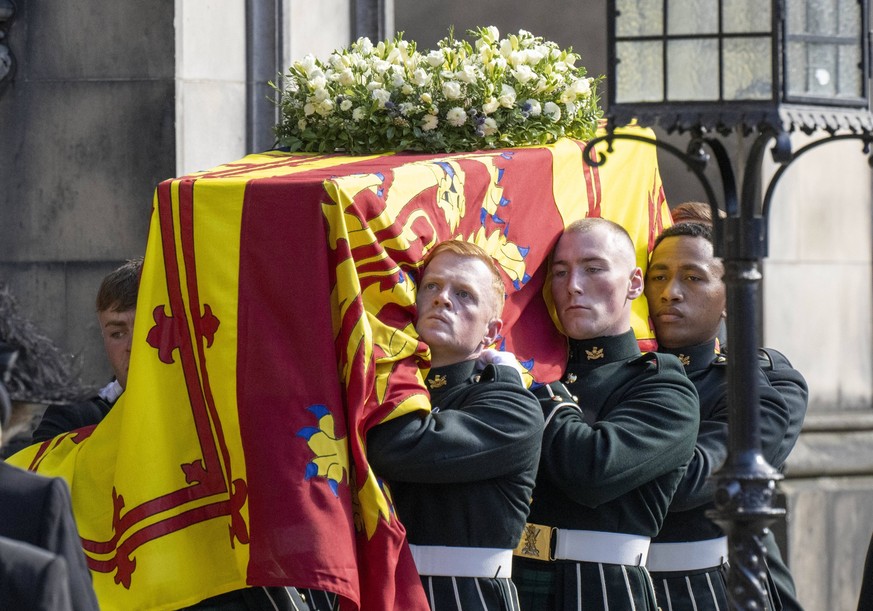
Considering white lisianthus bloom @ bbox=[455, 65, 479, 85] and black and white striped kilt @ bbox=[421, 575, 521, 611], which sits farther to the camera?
white lisianthus bloom @ bbox=[455, 65, 479, 85]

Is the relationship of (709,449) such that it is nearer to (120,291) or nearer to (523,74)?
(523,74)

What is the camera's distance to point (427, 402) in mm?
4129

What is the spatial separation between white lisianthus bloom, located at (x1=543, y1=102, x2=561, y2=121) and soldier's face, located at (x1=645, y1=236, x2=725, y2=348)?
521 mm

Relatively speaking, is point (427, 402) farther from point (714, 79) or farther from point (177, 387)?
point (714, 79)

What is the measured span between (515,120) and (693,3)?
128cm

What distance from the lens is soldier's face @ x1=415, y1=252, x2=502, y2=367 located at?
423 centimetres

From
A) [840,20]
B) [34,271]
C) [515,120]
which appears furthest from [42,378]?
[34,271]

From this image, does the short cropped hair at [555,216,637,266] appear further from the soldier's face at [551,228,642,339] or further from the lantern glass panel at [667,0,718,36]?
the lantern glass panel at [667,0,718,36]

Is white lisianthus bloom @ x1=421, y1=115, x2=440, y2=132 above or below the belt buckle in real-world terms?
above

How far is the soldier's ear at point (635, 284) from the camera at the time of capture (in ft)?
15.6

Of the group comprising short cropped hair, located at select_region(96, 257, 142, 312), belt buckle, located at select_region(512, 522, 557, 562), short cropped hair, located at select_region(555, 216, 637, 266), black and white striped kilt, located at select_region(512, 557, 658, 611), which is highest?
short cropped hair, located at select_region(555, 216, 637, 266)

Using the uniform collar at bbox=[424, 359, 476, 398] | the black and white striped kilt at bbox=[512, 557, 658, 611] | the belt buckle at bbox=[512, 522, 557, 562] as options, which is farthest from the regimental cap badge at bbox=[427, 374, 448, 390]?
the black and white striped kilt at bbox=[512, 557, 658, 611]

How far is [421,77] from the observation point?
468 centimetres

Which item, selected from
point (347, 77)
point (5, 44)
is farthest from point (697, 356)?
point (5, 44)
